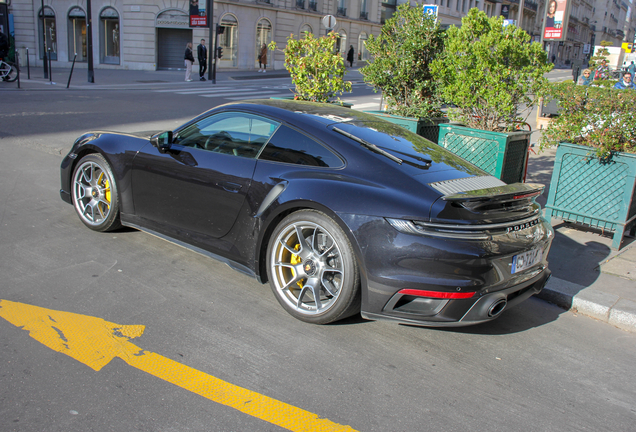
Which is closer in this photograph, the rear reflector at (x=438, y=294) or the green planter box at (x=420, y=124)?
the rear reflector at (x=438, y=294)

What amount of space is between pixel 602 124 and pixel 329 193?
3.56 meters

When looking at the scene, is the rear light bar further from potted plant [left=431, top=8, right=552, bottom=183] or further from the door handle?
potted plant [left=431, top=8, right=552, bottom=183]

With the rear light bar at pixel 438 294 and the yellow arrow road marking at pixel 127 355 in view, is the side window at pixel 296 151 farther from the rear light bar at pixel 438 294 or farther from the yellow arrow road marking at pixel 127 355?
the yellow arrow road marking at pixel 127 355

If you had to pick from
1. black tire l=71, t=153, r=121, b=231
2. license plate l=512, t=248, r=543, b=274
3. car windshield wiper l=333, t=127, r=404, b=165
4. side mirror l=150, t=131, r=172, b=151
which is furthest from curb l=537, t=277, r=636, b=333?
black tire l=71, t=153, r=121, b=231

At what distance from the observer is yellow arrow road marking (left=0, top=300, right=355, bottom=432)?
8.59 ft

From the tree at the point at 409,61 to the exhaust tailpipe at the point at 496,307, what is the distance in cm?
402

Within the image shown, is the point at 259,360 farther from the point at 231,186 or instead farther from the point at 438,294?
the point at 231,186

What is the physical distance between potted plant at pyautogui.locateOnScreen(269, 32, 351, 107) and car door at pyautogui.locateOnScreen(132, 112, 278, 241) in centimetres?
318

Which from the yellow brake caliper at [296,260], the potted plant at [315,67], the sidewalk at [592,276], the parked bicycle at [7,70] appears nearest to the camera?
the yellow brake caliper at [296,260]

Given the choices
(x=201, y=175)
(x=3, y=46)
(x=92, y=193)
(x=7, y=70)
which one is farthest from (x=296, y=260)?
(x=3, y=46)

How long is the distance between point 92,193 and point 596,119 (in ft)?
16.4

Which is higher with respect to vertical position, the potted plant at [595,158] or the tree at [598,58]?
the tree at [598,58]

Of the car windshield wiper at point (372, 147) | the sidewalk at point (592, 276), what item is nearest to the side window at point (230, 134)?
the car windshield wiper at point (372, 147)

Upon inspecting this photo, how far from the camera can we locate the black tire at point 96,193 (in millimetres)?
4785
